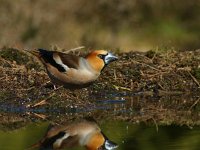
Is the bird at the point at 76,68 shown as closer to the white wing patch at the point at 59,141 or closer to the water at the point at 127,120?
the water at the point at 127,120

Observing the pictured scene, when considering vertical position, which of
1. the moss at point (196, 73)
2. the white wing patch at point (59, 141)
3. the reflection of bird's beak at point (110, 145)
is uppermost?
the moss at point (196, 73)

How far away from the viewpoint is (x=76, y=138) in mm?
8828

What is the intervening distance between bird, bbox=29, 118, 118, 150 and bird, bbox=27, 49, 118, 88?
71 centimetres

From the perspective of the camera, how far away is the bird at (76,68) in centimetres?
1015

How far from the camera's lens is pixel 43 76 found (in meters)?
11.4

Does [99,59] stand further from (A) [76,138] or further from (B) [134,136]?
(A) [76,138]

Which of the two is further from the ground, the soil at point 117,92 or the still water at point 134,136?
the soil at point 117,92

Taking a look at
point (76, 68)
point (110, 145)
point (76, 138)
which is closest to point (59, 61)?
point (76, 68)

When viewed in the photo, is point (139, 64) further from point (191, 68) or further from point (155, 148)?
point (155, 148)

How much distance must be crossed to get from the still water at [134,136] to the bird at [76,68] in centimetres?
71

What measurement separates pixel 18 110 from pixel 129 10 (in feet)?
26.6

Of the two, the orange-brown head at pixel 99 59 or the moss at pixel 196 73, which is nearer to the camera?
the orange-brown head at pixel 99 59

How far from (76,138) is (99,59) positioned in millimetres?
1652

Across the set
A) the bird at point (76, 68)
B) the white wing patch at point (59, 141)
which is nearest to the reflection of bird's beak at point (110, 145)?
the white wing patch at point (59, 141)
